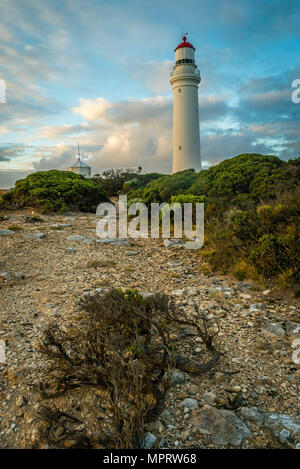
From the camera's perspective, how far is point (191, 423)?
2549 mm

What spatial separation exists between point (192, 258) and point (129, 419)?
5.31 metres

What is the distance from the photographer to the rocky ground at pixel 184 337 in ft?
8.14

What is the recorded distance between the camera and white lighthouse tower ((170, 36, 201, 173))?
23562 mm

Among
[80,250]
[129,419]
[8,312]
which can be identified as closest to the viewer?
[129,419]

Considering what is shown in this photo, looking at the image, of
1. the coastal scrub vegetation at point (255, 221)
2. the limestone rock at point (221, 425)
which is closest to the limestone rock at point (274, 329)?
the coastal scrub vegetation at point (255, 221)
